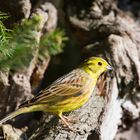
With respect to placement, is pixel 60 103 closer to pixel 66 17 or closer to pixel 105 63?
pixel 105 63

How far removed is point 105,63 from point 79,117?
81 cm

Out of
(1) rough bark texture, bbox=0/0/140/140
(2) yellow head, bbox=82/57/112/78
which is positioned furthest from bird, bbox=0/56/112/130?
(1) rough bark texture, bbox=0/0/140/140

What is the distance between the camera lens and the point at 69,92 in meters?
5.29

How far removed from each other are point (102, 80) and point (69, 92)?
685mm

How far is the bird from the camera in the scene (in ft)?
16.3

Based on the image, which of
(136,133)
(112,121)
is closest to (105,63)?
(112,121)

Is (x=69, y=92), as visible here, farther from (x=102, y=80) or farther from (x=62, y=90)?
(x=102, y=80)

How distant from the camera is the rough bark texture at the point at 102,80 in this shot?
4.98 m

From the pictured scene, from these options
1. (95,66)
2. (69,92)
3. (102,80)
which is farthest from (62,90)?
(102,80)

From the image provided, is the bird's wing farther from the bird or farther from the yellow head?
the yellow head

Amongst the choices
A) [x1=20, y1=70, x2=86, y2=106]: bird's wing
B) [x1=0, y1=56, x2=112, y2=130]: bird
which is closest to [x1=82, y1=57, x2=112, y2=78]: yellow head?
[x1=0, y1=56, x2=112, y2=130]: bird

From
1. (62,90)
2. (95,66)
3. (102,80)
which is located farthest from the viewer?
(102,80)

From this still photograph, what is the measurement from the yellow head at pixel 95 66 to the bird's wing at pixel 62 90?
0.13 metres

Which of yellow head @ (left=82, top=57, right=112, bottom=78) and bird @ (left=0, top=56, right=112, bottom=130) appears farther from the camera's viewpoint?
yellow head @ (left=82, top=57, right=112, bottom=78)
